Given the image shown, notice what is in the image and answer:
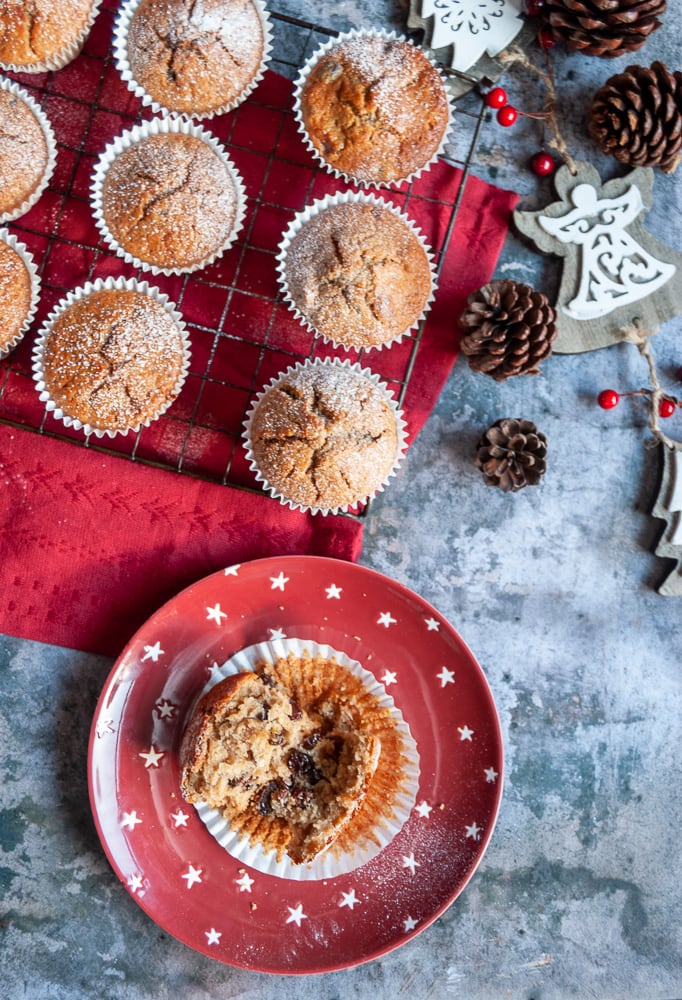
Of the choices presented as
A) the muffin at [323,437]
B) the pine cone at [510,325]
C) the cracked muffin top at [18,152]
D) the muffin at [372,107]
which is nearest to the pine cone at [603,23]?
the muffin at [372,107]

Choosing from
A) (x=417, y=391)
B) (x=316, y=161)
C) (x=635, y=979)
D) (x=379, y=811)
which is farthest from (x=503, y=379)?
(x=635, y=979)

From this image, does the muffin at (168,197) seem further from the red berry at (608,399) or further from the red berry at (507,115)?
the red berry at (608,399)

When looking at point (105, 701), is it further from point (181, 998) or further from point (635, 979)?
point (635, 979)

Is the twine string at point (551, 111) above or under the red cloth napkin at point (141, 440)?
above

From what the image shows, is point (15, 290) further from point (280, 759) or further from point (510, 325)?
point (280, 759)

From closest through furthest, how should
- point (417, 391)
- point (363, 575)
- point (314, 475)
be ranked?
point (314, 475), point (363, 575), point (417, 391)

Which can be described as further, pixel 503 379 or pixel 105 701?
pixel 503 379

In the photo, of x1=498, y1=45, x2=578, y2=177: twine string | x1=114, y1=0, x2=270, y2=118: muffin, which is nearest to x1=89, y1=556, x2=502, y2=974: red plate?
x1=114, y1=0, x2=270, y2=118: muffin
